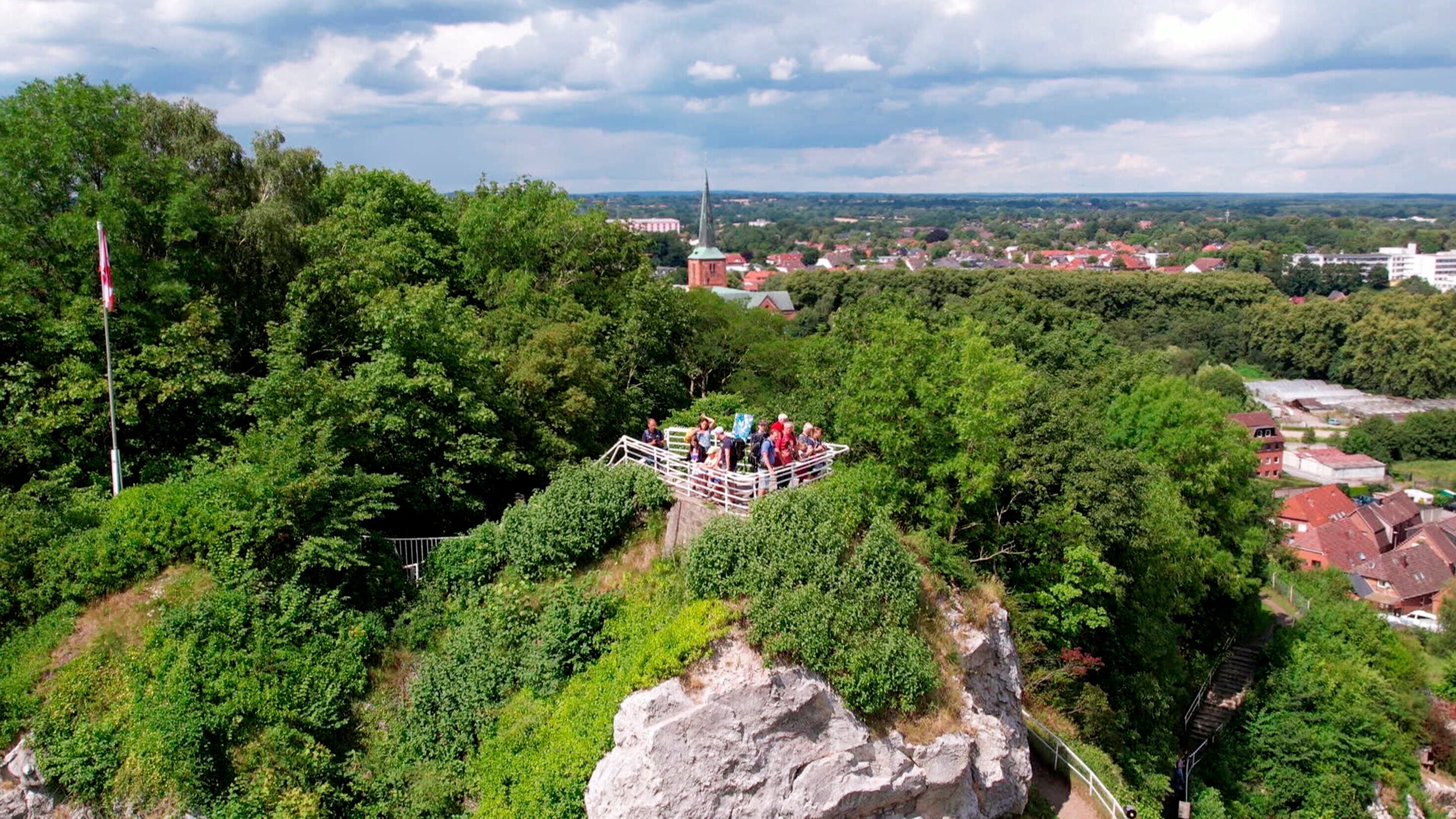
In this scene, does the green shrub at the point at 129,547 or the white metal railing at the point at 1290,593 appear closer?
the green shrub at the point at 129,547

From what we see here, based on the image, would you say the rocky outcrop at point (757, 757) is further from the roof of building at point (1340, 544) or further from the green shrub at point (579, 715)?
the roof of building at point (1340, 544)

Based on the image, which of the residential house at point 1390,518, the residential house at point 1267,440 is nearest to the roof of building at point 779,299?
the residential house at point 1267,440

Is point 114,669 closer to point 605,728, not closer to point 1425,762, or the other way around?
point 605,728

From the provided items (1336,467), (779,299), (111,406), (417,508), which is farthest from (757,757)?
(779,299)

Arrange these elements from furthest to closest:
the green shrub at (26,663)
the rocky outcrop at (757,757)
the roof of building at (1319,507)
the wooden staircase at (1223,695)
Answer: the roof of building at (1319,507)
the wooden staircase at (1223,695)
the green shrub at (26,663)
the rocky outcrop at (757,757)

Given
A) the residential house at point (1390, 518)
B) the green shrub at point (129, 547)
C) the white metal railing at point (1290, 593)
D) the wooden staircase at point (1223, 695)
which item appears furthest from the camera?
the residential house at point (1390, 518)

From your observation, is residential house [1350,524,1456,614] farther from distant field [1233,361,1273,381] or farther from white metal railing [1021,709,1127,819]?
distant field [1233,361,1273,381]

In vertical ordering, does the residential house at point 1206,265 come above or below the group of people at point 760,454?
below
